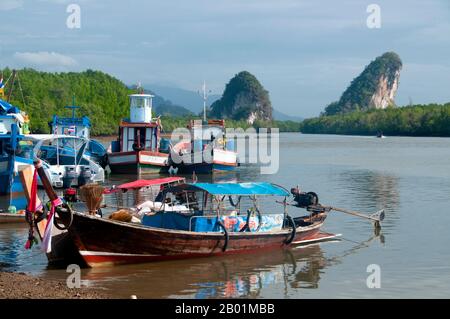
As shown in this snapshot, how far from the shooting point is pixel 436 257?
58.1 ft

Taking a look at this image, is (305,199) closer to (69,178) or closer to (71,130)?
(69,178)

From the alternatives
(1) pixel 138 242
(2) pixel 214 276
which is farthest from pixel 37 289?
(2) pixel 214 276

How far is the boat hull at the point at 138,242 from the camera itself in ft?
52.2

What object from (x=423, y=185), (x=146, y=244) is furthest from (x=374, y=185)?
(x=146, y=244)

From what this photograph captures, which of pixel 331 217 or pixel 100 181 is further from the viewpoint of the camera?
pixel 100 181

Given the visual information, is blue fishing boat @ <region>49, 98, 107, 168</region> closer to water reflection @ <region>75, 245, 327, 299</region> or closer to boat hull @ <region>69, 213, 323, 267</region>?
boat hull @ <region>69, 213, 323, 267</region>

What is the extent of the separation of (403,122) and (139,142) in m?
88.6

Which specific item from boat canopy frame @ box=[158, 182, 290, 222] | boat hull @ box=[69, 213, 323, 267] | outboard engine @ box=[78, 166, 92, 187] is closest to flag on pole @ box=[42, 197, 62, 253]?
boat hull @ box=[69, 213, 323, 267]

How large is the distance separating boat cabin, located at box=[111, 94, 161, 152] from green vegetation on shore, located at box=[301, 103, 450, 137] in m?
76.4

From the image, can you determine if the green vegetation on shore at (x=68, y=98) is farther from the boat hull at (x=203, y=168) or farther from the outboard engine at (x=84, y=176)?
the outboard engine at (x=84, y=176)
